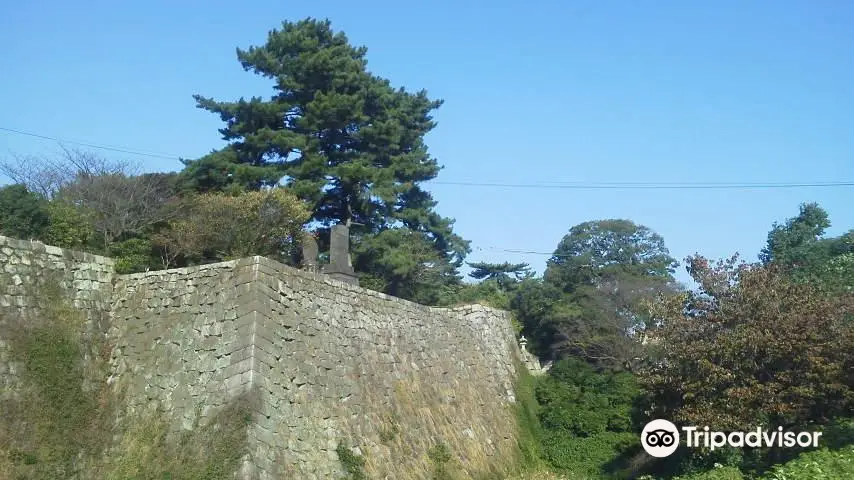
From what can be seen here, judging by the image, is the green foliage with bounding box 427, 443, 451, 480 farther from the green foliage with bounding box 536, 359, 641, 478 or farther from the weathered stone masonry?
the green foliage with bounding box 536, 359, 641, 478

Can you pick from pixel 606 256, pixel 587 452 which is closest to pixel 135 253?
pixel 587 452

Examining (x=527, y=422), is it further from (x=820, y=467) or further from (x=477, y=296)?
(x=477, y=296)

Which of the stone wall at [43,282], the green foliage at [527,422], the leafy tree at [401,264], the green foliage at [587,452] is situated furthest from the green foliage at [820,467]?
the leafy tree at [401,264]

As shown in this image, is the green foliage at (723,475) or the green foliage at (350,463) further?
the green foliage at (350,463)

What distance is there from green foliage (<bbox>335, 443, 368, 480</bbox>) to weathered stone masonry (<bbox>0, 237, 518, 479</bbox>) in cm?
15

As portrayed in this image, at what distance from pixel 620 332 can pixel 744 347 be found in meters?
14.6

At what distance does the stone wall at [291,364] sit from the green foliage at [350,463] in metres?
0.15

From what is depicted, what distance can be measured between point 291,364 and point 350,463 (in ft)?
5.97

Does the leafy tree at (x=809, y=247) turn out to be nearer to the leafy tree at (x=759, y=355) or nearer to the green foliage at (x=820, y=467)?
the leafy tree at (x=759, y=355)

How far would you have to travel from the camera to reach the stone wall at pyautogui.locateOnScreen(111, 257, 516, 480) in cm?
1197

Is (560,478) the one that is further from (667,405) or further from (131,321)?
(131,321)

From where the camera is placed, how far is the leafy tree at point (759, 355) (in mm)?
13734

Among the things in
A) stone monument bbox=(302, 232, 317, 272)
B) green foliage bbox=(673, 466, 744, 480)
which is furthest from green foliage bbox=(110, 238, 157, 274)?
green foliage bbox=(673, 466, 744, 480)

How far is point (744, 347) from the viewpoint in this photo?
1400cm
